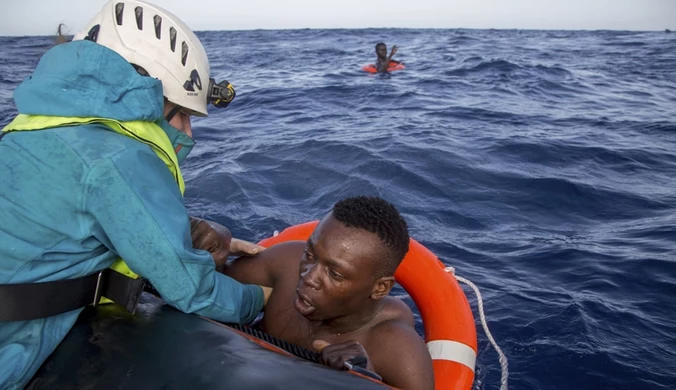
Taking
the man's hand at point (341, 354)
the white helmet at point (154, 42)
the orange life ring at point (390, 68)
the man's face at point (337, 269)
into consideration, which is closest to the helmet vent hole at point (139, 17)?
the white helmet at point (154, 42)

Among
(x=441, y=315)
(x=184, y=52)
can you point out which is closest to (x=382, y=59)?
(x=441, y=315)

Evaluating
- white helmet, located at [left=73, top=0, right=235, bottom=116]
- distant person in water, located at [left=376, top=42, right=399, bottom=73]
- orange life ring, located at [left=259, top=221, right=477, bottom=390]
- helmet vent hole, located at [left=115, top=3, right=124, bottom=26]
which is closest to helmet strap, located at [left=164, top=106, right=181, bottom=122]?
white helmet, located at [left=73, top=0, right=235, bottom=116]

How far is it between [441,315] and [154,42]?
6.71ft

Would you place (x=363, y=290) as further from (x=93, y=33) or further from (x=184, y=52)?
(x=93, y=33)

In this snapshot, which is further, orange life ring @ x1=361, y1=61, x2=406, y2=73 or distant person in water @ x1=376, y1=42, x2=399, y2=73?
orange life ring @ x1=361, y1=61, x2=406, y2=73

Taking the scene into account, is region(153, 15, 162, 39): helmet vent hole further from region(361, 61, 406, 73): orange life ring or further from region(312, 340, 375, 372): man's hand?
region(361, 61, 406, 73): orange life ring

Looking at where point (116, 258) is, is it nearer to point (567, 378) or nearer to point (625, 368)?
point (567, 378)

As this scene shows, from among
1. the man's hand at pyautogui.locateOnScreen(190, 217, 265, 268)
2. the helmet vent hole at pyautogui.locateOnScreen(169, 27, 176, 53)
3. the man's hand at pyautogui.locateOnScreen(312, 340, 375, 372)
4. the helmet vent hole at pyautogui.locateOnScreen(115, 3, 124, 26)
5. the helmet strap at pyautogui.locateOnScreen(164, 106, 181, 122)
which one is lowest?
the man's hand at pyautogui.locateOnScreen(312, 340, 375, 372)

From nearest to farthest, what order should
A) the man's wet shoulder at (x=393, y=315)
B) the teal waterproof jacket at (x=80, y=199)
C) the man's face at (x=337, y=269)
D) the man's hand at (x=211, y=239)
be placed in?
the teal waterproof jacket at (x=80, y=199) < the man's face at (x=337, y=269) < the man's wet shoulder at (x=393, y=315) < the man's hand at (x=211, y=239)

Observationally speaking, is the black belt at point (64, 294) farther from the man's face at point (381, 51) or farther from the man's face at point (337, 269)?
the man's face at point (381, 51)

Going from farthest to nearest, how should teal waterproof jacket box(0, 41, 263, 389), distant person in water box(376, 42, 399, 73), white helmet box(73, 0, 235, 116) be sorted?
distant person in water box(376, 42, 399, 73) → white helmet box(73, 0, 235, 116) → teal waterproof jacket box(0, 41, 263, 389)

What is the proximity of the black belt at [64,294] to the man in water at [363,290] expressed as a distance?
0.68m

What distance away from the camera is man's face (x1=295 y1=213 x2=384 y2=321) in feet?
7.60

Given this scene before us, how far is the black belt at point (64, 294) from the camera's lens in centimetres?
191
